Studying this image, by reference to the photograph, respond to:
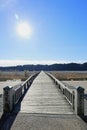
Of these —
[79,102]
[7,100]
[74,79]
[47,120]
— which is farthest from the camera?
[74,79]

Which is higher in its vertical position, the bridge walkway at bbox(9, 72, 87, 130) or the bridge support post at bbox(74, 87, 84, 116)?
the bridge support post at bbox(74, 87, 84, 116)

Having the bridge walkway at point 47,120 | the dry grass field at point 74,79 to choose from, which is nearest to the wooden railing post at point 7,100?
the bridge walkway at point 47,120

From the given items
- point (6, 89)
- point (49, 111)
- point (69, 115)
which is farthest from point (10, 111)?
point (69, 115)

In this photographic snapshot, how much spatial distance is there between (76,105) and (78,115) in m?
0.48

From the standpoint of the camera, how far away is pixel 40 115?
10703 millimetres

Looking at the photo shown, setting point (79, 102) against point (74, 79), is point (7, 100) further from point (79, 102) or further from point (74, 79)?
point (74, 79)

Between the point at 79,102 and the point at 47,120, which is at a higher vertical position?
the point at 79,102

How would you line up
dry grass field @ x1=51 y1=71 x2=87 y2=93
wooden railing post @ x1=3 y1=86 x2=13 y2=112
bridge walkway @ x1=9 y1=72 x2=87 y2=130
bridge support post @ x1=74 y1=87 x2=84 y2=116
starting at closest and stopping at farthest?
1. bridge walkway @ x1=9 y1=72 x2=87 y2=130
2. bridge support post @ x1=74 y1=87 x2=84 y2=116
3. wooden railing post @ x1=3 y1=86 x2=13 y2=112
4. dry grass field @ x1=51 y1=71 x2=87 y2=93

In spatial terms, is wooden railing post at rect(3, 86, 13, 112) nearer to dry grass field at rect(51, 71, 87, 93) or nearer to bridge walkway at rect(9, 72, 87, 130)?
bridge walkway at rect(9, 72, 87, 130)

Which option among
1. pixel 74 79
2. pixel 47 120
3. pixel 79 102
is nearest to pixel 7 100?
pixel 47 120

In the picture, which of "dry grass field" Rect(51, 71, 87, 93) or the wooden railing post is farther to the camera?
"dry grass field" Rect(51, 71, 87, 93)

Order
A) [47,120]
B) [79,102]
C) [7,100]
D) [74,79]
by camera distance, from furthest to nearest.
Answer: [74,79], [7,100], [79,102], [47,120]

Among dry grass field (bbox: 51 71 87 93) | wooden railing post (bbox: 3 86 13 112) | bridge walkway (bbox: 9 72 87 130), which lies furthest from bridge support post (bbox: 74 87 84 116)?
dry grass field (bbox: 51 71 87 93)

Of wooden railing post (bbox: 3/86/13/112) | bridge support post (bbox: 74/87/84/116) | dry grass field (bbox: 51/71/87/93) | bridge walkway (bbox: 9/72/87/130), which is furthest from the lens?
dry grass field (bbox: 51/71/87/93)
